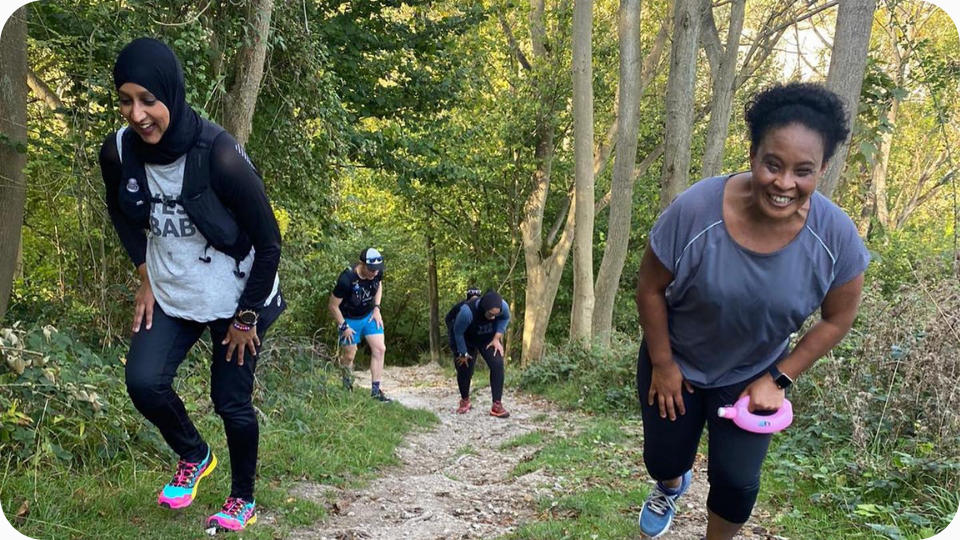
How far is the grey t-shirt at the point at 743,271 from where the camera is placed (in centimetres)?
275

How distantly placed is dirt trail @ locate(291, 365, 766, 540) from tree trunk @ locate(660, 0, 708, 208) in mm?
3676

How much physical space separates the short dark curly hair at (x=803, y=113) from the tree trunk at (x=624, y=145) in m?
8.67

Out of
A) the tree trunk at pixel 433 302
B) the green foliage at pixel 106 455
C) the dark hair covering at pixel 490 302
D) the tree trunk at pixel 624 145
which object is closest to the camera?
the green foliage at pixel 106 455

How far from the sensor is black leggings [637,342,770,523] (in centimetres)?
296

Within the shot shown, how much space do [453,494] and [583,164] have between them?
8877 millimetres

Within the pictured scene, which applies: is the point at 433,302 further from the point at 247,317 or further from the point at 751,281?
the point at 751,281

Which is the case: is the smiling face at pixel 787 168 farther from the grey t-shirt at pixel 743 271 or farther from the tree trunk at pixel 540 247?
the tree trunk at pixel 540 247

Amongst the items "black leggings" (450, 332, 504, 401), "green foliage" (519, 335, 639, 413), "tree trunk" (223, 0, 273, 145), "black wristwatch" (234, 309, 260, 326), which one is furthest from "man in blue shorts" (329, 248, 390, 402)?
"black wristwatch" (234, 309, 260, 326)

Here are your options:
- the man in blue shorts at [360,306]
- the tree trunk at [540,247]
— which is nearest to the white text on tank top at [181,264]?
the man in blue shorts at [360,306]

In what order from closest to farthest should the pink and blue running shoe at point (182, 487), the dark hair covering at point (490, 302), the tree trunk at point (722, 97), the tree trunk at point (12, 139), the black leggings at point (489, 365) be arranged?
the pink and blue running shoe at point (182, 487) → the tree trunk at point (12, 139) → the dark hair covering at point (490, 302) → the black leggings at point (489, 365) → the tree trunk at point (722, 97)

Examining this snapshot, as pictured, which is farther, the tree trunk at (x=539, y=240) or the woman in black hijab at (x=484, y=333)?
the tree trunk at (x=539, y=240)

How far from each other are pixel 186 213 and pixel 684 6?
8.13 m

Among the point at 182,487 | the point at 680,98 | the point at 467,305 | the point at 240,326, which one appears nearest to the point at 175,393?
the point at 240,326

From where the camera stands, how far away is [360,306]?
9.01 metres
